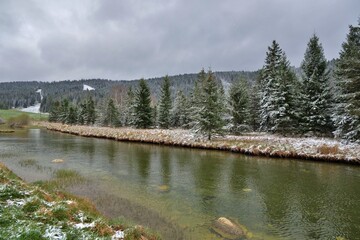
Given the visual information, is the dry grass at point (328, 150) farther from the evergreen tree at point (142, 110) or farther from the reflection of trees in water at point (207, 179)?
the evergreen tree at point (142, 110)

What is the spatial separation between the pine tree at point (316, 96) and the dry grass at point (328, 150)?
8.50 m

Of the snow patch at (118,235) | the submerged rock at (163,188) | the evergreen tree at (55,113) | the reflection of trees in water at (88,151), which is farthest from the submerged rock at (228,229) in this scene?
the evergreen tree at (55,113)

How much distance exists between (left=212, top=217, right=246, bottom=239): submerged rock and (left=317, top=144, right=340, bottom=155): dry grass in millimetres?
16301

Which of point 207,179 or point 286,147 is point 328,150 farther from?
point 207,179

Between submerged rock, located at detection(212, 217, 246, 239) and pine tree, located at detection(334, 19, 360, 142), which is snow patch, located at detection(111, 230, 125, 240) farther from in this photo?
pine tree, located at detection(334, 19, 360, 142)

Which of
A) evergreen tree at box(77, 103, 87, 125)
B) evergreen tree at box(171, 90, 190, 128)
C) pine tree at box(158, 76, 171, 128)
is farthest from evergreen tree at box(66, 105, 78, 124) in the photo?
pine tree at box(158, 76, 171, 128)

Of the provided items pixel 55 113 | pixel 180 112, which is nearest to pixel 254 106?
pixel 180 112

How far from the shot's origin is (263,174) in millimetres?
16875

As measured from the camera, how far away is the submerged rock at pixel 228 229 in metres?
8.24

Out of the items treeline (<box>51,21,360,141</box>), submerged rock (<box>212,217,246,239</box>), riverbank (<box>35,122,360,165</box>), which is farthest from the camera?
treeline (<box>51,21,360,141</box>)

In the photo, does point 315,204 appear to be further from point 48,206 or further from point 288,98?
point 288,98

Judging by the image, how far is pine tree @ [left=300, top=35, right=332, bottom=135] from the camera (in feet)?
98.0

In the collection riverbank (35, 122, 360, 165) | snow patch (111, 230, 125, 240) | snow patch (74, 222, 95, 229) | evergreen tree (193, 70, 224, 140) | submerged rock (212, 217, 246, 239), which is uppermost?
evergreen tree (193, 70, 224, 140)

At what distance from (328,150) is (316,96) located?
1071 centimetres
